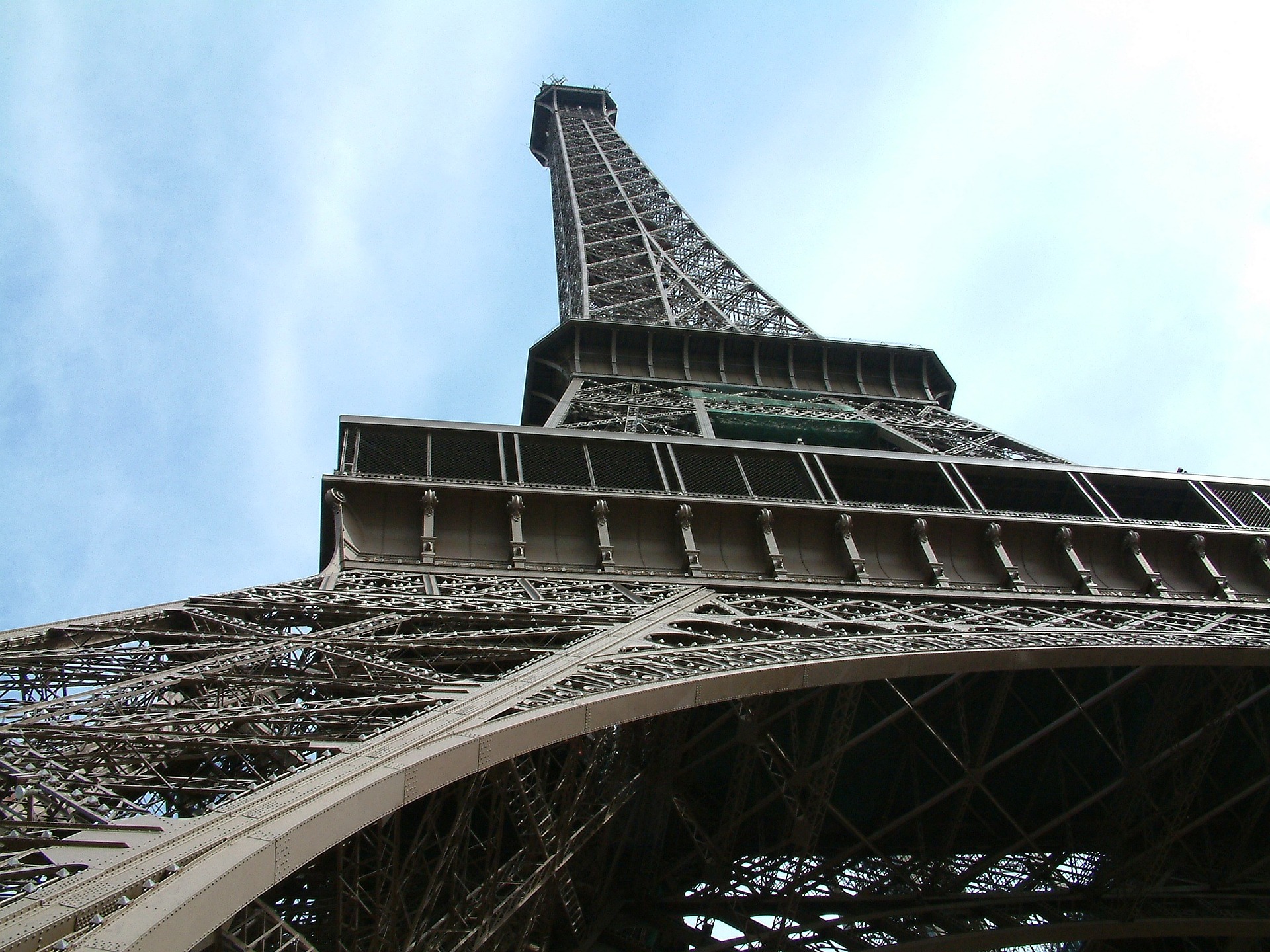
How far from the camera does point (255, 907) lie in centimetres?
742

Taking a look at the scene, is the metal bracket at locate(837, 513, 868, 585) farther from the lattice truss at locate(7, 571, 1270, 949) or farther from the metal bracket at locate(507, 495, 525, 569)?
the metal bracket at locate(507, 495, 525, 569)

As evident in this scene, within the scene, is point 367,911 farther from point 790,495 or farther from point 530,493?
point 790,495

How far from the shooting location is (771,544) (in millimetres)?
18312

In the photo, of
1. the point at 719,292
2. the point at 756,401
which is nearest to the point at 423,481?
the point at 756,401

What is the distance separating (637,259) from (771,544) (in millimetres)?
35531

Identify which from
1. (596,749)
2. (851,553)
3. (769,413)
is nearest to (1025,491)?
(851,553)

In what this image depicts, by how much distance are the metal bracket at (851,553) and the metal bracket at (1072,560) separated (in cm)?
368

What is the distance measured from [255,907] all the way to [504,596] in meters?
7.39

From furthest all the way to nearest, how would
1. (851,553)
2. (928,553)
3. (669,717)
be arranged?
(928,553) → (851,553) → (669,717)

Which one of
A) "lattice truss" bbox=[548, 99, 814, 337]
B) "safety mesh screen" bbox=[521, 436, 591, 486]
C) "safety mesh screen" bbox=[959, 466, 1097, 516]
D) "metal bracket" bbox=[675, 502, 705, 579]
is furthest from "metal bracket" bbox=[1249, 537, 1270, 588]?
"lattice truss" bbox=[548, 99, 814, 337]

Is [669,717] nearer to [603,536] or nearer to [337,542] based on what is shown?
[603,536]

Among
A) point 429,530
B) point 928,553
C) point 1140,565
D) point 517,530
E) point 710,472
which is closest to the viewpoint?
point 429,530

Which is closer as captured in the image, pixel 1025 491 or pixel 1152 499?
pixel 1025 491

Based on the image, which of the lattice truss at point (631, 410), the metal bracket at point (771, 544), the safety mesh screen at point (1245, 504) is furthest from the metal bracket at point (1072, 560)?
the lattice truss at point (631, 410)
